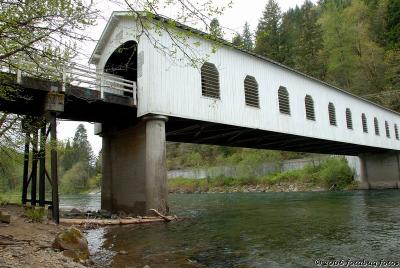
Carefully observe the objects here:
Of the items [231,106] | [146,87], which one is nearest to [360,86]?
[231,106]

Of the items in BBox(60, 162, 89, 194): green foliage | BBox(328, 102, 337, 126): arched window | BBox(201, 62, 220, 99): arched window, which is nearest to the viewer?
BBox(201, 62, 220, 99): arched window

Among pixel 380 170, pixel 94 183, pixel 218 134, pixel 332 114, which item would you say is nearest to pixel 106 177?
pixel 218 134

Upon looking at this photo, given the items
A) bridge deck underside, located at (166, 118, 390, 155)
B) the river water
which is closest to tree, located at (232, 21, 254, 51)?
the river water

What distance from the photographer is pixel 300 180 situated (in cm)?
3644

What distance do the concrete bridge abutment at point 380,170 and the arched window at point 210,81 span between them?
74.2 feet

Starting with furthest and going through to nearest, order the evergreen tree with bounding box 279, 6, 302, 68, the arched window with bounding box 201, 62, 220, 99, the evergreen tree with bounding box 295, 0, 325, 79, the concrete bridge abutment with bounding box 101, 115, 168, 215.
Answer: the evergreen tree with bounding box 279, 6, 302, 68, the evergreen tree with bounding box 295, 0, 325, 79, the arched window with bounding box 201, 62, 220, 99, the concrete bridge abutment with bounding box 101, 115, 168, 215

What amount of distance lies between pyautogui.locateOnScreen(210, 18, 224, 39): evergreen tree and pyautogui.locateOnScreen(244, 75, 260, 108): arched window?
12.2 meters

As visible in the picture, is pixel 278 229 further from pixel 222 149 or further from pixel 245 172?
pixel 222 149

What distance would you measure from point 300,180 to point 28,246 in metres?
32.7

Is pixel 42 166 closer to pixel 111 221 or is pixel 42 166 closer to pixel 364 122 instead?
pixel 111 221

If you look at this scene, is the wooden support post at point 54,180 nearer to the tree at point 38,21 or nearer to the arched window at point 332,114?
the tree at point 38,21

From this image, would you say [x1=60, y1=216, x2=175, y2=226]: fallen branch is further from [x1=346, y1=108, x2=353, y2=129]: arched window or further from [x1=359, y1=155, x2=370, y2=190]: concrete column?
[x1=359, y1=155, x2=370, y2=190]: concrete column

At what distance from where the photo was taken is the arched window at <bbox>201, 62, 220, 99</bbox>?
14992 mm

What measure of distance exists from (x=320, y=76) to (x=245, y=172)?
16.0 meters
